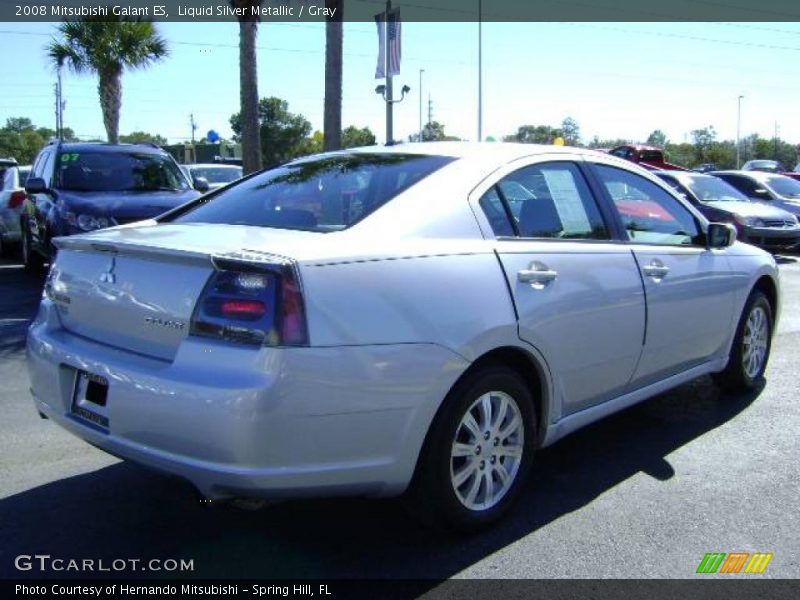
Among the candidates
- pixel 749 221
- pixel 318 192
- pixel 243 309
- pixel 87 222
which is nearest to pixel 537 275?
pixel 318 192

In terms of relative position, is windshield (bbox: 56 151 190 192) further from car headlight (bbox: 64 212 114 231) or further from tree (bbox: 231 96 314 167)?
tree (bbox: 231 96 314 167)

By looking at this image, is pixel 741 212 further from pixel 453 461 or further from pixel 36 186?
pixel 453 461

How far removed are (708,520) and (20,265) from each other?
36.2 ft

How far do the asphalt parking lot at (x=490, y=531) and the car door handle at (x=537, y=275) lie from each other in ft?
3.49

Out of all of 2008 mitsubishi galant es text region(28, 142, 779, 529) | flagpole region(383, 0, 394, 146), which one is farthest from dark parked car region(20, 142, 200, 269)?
flagpole region(383, 0, 394, 146)

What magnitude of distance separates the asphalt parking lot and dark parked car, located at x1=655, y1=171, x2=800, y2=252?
9.67 m

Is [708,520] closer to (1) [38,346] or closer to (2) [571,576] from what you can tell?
(2) [571,576]

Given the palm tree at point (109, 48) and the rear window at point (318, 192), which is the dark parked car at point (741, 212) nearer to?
the rear window at point (318, 192)

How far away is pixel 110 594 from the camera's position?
2928mm

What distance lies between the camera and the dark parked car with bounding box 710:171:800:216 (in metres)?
15.7

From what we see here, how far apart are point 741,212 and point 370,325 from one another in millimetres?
12773

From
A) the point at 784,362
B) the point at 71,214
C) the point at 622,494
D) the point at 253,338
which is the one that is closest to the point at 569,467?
the point at 622,494

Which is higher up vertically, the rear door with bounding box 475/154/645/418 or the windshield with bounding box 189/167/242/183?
the windshield with bounding box 189/167/242/183

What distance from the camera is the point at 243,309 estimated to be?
9.12ft
